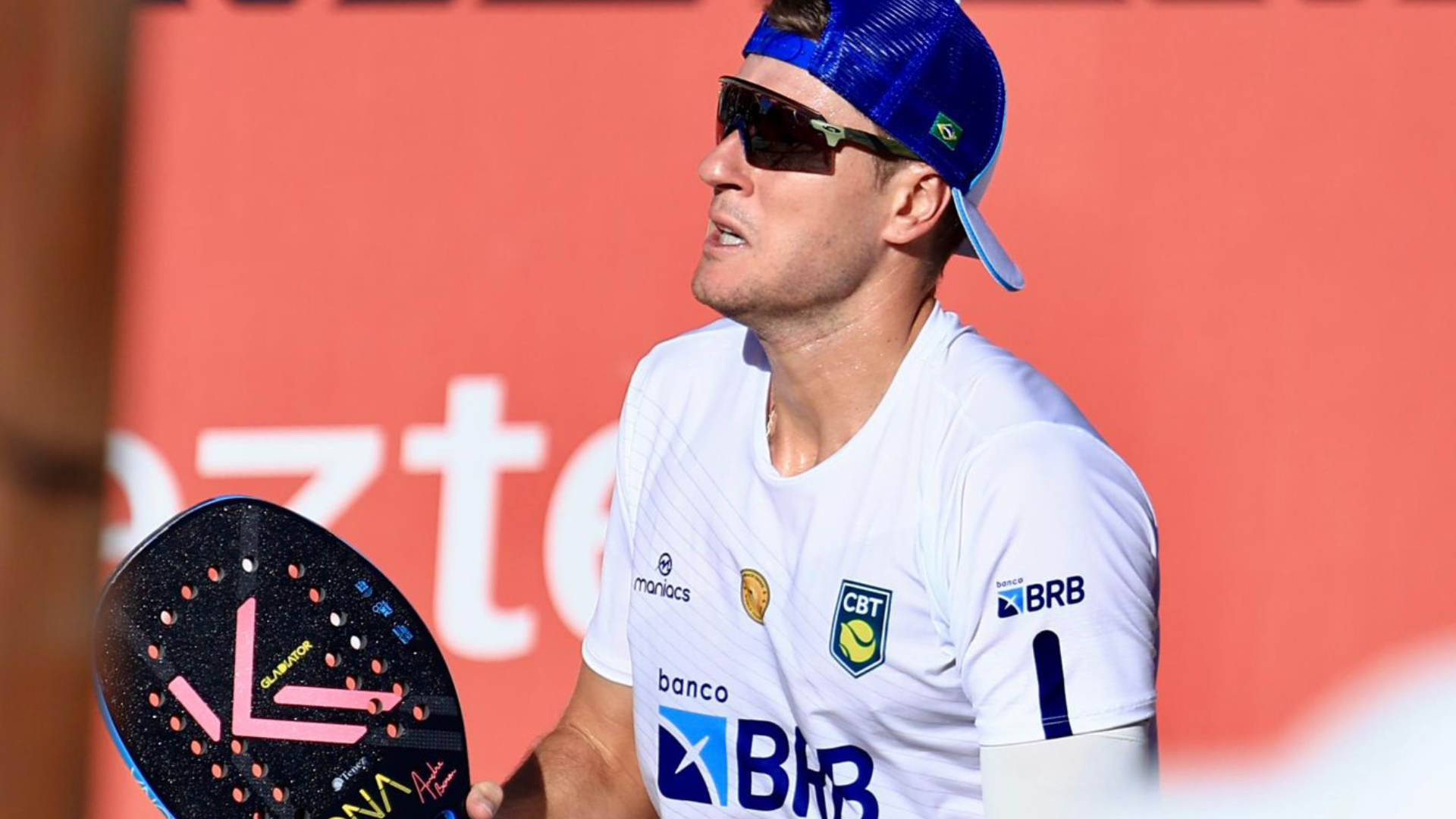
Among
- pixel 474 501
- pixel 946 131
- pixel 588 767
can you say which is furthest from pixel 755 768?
pixel 474 501

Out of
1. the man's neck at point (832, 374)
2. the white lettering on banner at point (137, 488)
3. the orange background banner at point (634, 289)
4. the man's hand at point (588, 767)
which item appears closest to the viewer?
the man's neck at point (832, 374)

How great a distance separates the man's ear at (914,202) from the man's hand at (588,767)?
0.75 m

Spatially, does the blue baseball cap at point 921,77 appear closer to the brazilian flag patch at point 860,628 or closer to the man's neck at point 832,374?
the man's neck at point 832,374

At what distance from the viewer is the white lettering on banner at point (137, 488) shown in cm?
376

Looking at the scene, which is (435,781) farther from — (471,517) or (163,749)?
(471,517)

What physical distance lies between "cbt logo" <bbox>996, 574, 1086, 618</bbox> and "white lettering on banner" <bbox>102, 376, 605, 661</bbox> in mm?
1789

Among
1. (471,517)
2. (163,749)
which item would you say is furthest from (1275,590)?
(163,749)

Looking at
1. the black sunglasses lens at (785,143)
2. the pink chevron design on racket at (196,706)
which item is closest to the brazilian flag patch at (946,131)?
the black sunglasses lens at (785,143)

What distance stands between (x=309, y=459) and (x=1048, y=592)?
7.19ft

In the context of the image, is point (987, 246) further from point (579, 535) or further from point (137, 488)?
point (137, 488)

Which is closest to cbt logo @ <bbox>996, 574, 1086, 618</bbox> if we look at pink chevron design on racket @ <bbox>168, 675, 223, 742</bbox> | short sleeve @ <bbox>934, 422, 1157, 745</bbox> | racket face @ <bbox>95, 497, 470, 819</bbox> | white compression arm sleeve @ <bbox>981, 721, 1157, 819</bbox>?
short sleeve @ <bbox>934, 422, 1157, 745</bbox>

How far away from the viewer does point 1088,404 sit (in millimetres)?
3537

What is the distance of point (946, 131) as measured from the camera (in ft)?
7.75

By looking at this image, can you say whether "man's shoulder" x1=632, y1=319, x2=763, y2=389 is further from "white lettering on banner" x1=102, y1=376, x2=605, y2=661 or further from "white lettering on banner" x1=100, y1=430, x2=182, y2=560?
"white lettering on banner" x1=100, y1=430, x2=182, y2=560
